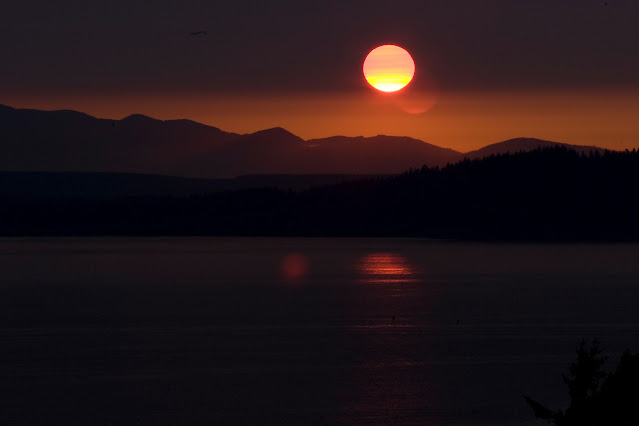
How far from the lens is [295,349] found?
53.9 metres

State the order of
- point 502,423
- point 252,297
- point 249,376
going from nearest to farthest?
point 502,423, point 249,376, point 252,297

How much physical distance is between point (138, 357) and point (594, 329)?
2858 centimetres

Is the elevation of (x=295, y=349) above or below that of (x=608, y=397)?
below

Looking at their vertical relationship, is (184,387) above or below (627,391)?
below

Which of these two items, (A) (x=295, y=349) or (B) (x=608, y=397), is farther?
(A) (x=295, y=349)

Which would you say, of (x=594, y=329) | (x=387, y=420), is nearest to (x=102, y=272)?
(x=594, y=329)

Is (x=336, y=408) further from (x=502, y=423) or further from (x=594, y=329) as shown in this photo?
(x=594, y=329)

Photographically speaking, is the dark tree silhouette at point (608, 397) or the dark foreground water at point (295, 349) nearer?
the dark tree silhouette at point (608, 397)

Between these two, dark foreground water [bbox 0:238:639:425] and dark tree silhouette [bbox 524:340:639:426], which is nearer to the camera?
dark tree silhouette [bbox 524:340:639:426]

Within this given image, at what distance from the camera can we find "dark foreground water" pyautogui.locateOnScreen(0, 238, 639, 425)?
37.8 m

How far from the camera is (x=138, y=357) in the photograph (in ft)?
163

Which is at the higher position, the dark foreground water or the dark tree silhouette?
the dark tree silhouette

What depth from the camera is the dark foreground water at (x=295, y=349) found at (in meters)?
37.8

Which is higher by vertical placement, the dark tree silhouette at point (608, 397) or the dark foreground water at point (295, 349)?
the dark tree silhouette at point (608, 397)
